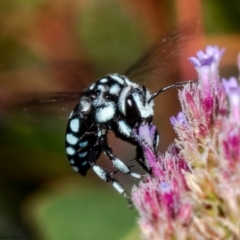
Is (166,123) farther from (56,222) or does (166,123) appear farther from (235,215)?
(235,215)

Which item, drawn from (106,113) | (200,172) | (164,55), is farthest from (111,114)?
(200,172)

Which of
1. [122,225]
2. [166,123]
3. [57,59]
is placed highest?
[57,59]

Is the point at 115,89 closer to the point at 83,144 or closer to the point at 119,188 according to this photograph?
the point at 83,144

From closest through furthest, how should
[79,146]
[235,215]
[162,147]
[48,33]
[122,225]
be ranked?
1. [235,215]
2. [79,146]
3. [122,225]
4. [162,147]
5. [48,33]

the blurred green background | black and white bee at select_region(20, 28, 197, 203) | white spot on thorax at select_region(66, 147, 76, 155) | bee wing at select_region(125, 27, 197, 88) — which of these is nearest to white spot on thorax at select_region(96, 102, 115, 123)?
black and white bee at select_region(20, 28, 197, 203)

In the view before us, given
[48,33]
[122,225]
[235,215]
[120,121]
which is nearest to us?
[235,215]

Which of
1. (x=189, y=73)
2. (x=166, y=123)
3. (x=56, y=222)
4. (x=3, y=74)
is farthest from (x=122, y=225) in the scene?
(x=3, y=74)

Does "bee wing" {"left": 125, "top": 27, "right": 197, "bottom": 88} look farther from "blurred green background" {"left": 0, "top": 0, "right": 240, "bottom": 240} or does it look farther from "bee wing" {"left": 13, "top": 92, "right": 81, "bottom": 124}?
"blurred green background" {"left": 0, "top": 0, "right": 240, "bottom": 240}
